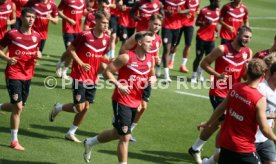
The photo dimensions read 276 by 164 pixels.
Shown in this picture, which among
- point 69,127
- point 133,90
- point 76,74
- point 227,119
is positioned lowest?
point 69,127

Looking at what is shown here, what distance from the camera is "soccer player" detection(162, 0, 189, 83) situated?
18.1m

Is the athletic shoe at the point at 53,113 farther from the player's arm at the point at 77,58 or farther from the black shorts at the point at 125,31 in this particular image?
the black shorts at the point at 125,31

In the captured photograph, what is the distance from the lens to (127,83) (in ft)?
34.9

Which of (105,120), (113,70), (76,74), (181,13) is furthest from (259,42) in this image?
(113,70)

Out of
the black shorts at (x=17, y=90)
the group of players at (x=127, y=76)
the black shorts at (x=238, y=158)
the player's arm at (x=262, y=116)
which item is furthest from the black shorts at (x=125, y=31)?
the player's arm at (x=262, y=116)

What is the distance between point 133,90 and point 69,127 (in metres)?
3.33

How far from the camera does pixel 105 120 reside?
14242mm

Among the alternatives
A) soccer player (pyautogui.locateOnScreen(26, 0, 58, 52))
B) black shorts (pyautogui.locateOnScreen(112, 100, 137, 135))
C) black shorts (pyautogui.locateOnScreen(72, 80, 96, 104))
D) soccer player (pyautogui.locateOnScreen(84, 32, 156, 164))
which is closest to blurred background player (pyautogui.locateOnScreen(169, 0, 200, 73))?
soccer player (pyautogui.locateOnScreen(26, 0, 58, 52))

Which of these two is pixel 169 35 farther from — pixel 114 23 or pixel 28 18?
pixel 28 18

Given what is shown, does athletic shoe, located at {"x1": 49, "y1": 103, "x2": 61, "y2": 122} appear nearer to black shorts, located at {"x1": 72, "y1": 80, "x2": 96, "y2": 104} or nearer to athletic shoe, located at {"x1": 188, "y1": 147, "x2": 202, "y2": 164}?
black shorts, located at {"x1": 72, "y1": 80, "x2": 96, "y2": 104}

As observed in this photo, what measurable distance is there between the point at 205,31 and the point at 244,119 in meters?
10.1

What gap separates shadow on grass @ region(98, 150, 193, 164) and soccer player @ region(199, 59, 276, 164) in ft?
10.4

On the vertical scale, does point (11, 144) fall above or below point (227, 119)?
below

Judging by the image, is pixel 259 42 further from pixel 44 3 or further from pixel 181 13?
pixel 44 3
